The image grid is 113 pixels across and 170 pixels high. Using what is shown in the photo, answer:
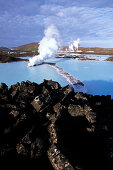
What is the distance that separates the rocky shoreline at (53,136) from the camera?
4.41 meters

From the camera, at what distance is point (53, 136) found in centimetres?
498

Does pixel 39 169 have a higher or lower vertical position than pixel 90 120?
lower

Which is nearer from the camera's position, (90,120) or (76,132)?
(76,132)

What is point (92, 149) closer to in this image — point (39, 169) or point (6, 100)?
point (39, 169)

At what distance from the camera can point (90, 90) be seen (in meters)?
14.5

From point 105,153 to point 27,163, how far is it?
8.29 feet

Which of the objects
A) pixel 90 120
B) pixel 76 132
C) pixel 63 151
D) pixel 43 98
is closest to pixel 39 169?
pixel 63 151

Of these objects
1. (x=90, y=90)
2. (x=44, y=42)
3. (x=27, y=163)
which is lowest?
(x=90, y=90)

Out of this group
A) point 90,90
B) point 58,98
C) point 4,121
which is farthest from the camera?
point 90,90

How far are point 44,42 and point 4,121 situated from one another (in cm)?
3120

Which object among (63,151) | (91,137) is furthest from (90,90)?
A: (63,151)

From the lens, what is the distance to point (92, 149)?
16.9ft

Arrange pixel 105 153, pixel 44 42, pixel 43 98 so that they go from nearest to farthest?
pixel 105 153, pixel 43 98, pixel 44 42

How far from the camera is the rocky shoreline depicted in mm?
4414
